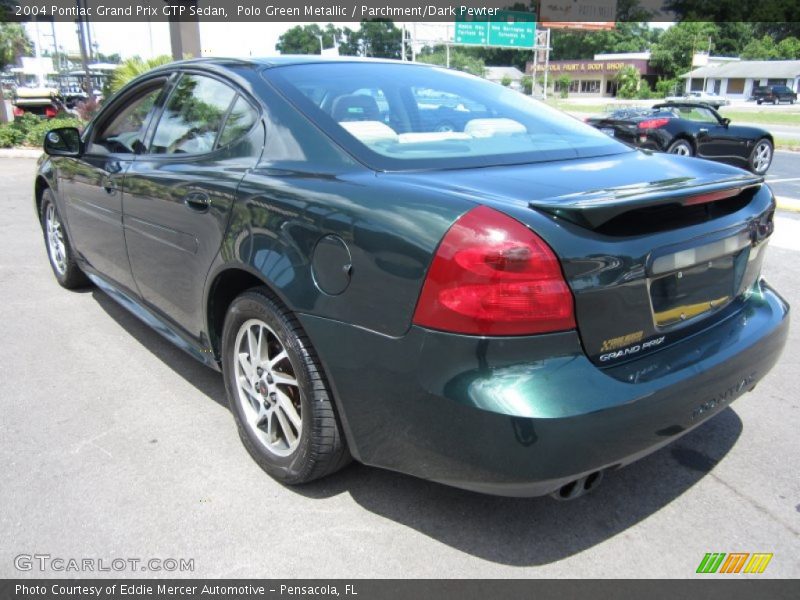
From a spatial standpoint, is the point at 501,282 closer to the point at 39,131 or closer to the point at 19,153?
the point at 19,153

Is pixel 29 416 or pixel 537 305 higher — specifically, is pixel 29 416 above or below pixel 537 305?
below

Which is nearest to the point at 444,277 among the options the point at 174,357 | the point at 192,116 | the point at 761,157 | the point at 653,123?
the point at 192,116

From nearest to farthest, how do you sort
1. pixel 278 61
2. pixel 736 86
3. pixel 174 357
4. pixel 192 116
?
pixel 278 61 → pixel 192 116 → pixel 174 357 → pixel 736 86

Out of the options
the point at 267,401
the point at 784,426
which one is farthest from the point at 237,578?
the point at 784,426

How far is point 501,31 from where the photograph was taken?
40.1 meters

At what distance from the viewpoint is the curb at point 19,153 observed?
16.3 meters

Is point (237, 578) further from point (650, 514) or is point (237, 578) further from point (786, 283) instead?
point (786, 283)

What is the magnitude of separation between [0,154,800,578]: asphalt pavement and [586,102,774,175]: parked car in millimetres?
11374

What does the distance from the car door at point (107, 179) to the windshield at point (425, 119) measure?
3.84 feet

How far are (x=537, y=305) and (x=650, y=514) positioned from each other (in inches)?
43.3

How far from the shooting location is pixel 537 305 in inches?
73.8

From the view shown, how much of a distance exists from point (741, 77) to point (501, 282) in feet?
305

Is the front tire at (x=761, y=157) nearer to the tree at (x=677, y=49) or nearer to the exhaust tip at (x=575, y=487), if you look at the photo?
the exhaust tip at (x=575, y=487)

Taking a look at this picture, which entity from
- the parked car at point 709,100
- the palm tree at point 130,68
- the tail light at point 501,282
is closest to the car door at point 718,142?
the parked car at point 709,100
